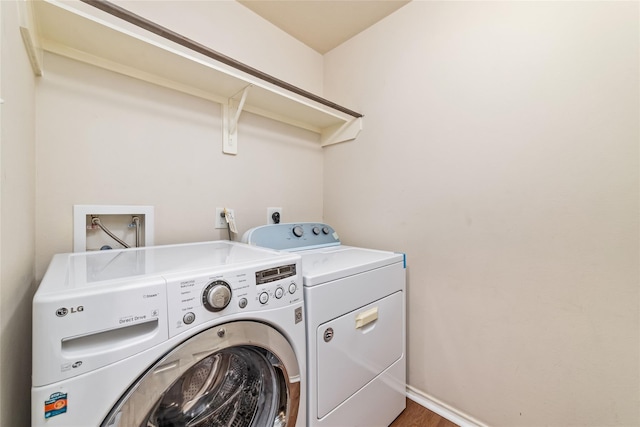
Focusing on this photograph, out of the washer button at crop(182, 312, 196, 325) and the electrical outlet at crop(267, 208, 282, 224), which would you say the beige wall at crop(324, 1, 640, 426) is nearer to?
the electrical outlet at crop(267, 208, 282, 224)

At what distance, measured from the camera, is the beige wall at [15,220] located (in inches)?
21.0

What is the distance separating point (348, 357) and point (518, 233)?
0.86 m

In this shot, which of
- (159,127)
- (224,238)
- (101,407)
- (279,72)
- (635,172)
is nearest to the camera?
(101,407)

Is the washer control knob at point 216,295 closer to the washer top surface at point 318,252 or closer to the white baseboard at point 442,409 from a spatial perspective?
the washer top surface at point 318,252

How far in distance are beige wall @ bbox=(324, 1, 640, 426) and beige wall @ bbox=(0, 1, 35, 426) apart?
56.4 inches

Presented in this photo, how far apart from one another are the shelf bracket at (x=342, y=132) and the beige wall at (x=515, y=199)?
0.13 metres

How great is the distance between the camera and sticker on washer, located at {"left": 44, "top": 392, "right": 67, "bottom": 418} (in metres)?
0.45

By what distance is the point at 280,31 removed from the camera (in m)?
1.63

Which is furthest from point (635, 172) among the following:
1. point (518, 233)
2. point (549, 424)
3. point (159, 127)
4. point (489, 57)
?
point (159, 127)

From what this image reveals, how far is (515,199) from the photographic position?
1072 mm

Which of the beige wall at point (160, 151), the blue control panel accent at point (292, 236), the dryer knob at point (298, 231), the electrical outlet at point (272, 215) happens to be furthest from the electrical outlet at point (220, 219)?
the dryer knob at point (298, 231)

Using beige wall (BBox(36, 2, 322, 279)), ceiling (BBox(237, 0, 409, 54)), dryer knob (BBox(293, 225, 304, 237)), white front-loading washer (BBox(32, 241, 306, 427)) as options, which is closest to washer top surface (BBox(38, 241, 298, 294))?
white front-loading washer (BBox(32, 241, 306, 427))

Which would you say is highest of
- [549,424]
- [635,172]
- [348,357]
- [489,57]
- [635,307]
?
[489,57]

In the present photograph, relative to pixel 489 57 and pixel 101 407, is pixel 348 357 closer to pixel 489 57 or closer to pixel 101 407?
pixel 101 407
